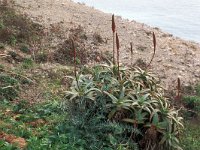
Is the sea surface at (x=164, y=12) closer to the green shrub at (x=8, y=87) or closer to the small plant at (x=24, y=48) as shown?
the small plant at (x=24, y=48)

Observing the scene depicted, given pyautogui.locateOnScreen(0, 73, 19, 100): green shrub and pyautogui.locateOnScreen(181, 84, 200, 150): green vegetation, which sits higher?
pyautogui.locateOnScreen(0, 73, 19, 100): green shrub

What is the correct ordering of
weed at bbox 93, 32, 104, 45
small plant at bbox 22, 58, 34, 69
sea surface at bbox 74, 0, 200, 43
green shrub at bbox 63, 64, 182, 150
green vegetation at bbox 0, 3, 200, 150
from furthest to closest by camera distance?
sea surface at bbox 74, 0, 200, 43 → weed at bbox 93, 32, 104, 45 → small plant at bbox 22, 58, 34, 69 → green shrub at bbox 63, 64, 182, 150 → green vegetation at bbox 0, 3, 200, 150

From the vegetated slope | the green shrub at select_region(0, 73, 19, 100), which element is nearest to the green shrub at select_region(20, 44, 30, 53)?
the vegetated slope

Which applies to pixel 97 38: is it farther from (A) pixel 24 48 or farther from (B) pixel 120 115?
(B) pixel 120 115

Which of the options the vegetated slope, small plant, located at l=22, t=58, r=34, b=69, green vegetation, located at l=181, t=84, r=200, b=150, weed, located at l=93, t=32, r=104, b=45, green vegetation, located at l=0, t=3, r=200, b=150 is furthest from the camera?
weed, located at l=93, t=32, r=104, b=45

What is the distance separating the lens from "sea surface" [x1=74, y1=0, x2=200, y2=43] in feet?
49.4

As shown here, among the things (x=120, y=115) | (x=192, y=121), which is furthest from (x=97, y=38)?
(x=120, y=115)

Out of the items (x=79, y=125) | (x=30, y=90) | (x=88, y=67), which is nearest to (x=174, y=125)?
(x=79, y=125)

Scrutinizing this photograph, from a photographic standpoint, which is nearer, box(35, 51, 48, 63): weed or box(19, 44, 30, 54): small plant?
box(35, 51, 48, 63): weed

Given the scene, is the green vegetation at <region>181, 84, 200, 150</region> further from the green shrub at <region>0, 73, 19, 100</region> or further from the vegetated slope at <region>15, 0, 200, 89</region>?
the green shrub at <region>0, 73, 19, 100</region>

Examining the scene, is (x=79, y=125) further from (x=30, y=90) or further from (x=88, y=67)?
(x=88, y=67)

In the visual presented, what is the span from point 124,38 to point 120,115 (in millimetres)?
5660

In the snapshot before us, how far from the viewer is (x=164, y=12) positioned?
680 inches

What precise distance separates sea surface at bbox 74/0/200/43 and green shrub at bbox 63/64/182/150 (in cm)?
819
